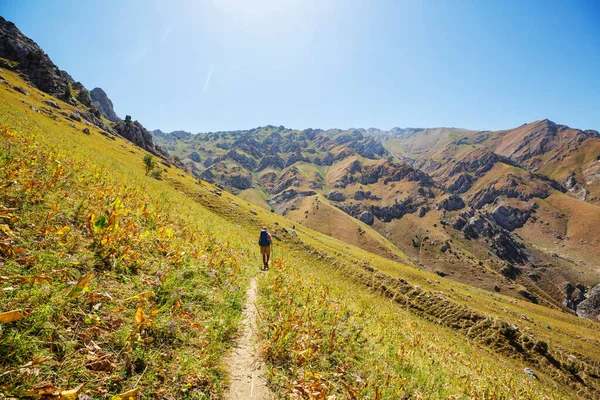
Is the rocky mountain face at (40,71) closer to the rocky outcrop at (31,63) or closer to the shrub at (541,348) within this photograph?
the rocky outcrop at (31,63)

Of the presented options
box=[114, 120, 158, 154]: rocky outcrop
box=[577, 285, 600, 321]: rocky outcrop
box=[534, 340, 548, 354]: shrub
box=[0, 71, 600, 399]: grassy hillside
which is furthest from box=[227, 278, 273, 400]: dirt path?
box=[577, 285, 600, 321]: rocky outcrop

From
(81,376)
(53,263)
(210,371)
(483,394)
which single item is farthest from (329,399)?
(53,263)

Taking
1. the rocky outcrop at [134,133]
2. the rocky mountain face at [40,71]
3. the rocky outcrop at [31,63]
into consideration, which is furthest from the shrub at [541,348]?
the rocky outcrop at [31,63]

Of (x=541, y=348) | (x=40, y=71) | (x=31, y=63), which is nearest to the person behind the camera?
(x=541, y=348)

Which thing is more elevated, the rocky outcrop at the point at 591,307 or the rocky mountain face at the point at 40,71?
the rocky mountain face at the point at 40,71

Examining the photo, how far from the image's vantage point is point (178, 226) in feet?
38.8

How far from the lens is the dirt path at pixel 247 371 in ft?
15.0

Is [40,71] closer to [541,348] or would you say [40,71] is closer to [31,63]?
[31,63]

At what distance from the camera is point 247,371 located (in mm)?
5125

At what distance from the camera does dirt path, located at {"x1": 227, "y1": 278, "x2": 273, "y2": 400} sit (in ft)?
15.0

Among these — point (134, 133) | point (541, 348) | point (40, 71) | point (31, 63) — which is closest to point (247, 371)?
point (541, 348)

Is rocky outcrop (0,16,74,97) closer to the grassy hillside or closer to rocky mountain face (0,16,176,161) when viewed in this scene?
rocky mountain face (0,16,176,161)

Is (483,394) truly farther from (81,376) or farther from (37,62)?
(37,62)

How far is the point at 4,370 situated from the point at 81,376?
29.9 inches
